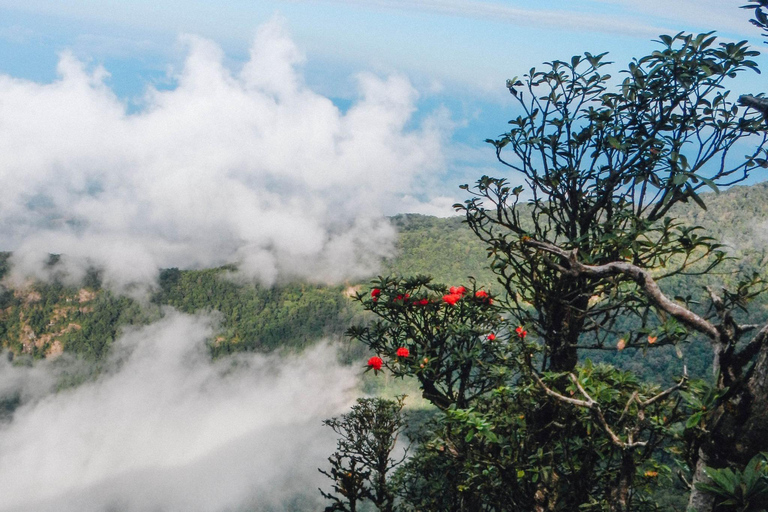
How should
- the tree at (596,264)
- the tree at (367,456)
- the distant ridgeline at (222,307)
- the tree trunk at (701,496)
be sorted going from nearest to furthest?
1. the tree trunk at (701,496)
2. the tree at (596,264)
3. the tree at (367,456)
4. the distant ridgeline at (222,307)

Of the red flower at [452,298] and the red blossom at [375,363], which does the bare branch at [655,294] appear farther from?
the red blossom at [375,363]

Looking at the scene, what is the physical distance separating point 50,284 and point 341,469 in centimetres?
13669

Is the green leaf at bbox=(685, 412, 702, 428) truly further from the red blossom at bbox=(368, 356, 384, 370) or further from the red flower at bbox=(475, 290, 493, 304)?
the red blossom at bbox=(368, 356, 384, 370)

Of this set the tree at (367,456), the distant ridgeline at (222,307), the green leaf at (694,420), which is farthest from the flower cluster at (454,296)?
the distant ridgeline at (222,307)

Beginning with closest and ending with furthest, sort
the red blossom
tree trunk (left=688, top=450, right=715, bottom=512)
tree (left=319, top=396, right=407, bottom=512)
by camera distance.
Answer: tree trunk (left=688, top=450, right=715, bottom=512) → the red blossom → tree (left=319, top=396, right=407, bottom=512)

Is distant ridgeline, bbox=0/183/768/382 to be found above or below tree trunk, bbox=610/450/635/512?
above

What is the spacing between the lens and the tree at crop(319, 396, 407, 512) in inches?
299

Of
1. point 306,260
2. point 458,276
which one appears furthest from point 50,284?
point 458,276

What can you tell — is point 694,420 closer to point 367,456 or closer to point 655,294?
point 655,294

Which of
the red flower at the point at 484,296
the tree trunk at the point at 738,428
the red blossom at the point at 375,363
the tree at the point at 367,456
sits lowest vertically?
the tree at the point at 367,456

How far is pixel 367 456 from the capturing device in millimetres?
8188

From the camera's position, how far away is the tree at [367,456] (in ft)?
24.9

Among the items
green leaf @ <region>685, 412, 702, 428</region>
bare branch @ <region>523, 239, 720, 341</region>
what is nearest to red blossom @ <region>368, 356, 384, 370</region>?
bare branch @ <region>523, 239, 720, 341</region>

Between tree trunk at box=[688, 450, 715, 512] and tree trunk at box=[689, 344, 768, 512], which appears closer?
tree trunk at box=[689, 344, 768, 512]
